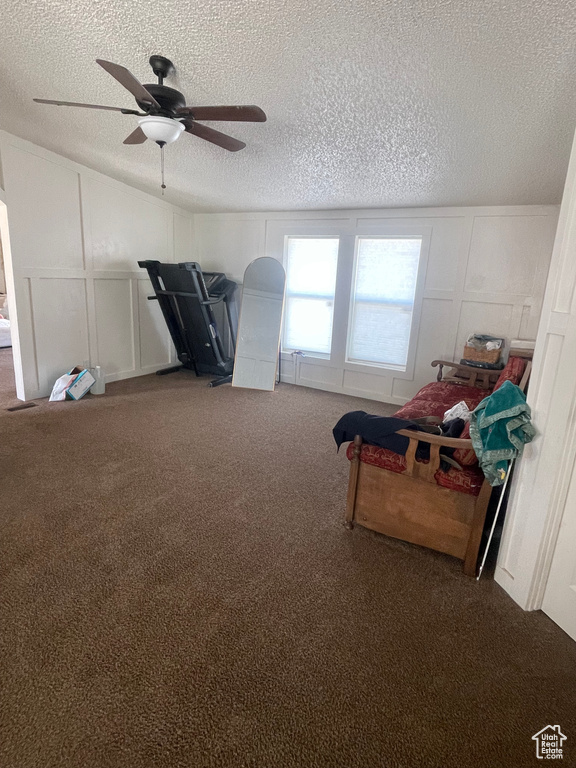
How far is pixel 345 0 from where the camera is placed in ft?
5.79

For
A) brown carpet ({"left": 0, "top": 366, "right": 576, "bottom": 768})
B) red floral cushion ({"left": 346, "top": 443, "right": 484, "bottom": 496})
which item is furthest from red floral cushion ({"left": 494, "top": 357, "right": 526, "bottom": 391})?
brown carpet ({"left": 0, "top": 366, "right": 576, "bottom": 768})

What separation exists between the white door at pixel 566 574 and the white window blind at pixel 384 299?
315 cm

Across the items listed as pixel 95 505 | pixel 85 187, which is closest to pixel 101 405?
pixel 95 505

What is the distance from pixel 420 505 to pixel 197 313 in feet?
12.3

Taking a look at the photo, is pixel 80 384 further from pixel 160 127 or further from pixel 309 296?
pixel 160 127

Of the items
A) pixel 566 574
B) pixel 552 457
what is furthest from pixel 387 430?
pixel 566 574

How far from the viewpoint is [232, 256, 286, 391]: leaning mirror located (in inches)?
203

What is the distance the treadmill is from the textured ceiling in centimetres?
130

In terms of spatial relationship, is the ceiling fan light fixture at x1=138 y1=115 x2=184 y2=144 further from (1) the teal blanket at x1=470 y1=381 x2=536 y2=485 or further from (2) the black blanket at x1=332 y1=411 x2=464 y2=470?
(1) the teal blanket at x1=470 y1=381 x2=536 y2=485

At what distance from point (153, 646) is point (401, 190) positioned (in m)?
4.11

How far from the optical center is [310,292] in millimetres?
5301

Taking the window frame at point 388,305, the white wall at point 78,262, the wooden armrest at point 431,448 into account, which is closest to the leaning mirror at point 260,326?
the window frame at point 388,305

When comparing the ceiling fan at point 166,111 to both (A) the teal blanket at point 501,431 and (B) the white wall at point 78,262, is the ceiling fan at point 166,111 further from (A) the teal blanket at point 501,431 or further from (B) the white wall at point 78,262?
(B) the white wall at point 78,262

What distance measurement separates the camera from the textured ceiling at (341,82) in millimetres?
1856
